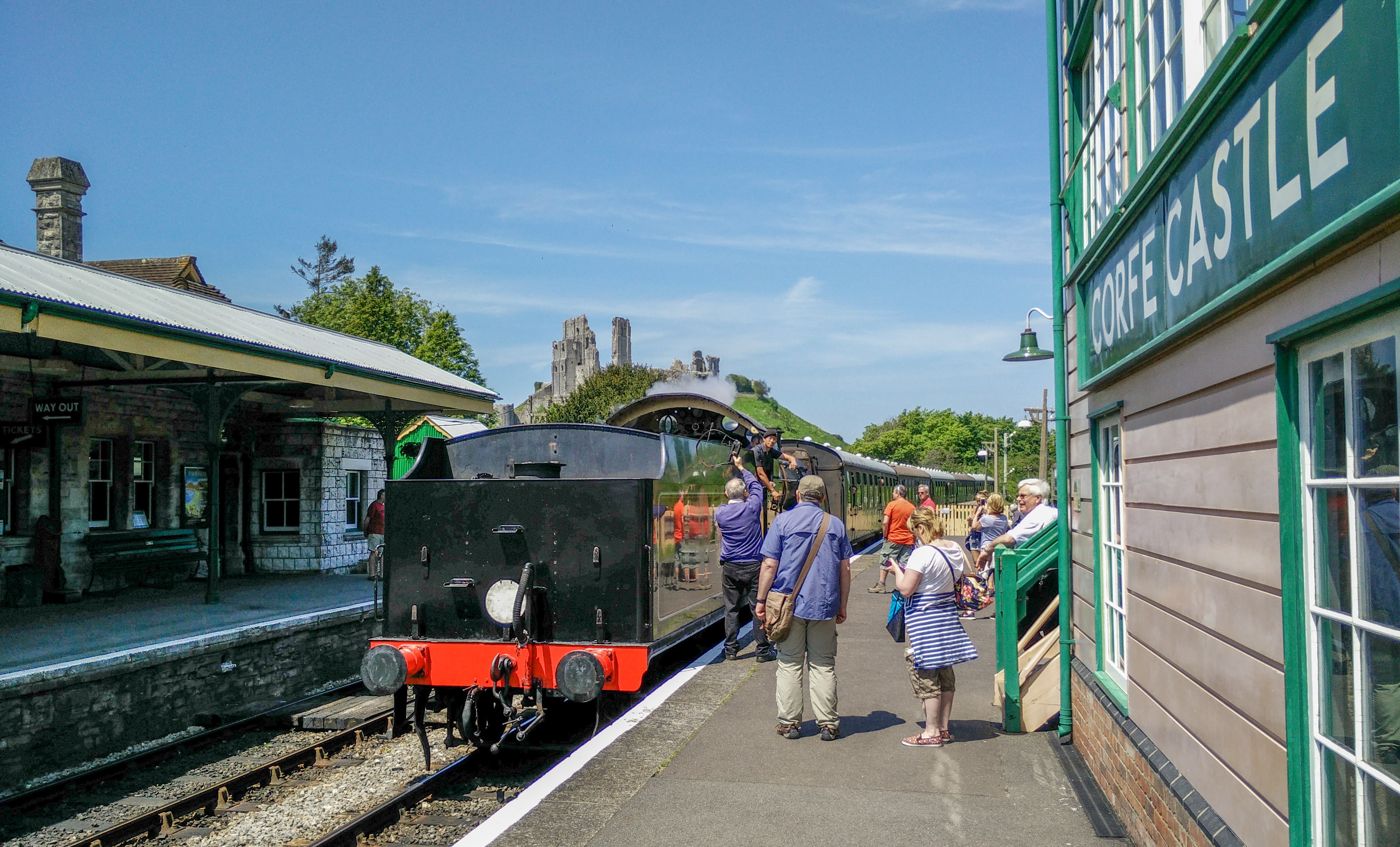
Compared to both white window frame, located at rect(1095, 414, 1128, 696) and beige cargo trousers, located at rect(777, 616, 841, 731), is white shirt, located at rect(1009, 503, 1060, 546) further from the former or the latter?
white window frame, located at rect(1095, 414, 1128, 696)

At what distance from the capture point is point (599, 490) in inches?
280

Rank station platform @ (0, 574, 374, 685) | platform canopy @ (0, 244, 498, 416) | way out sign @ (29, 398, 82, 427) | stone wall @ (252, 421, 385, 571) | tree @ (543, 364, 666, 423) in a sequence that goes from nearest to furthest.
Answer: platform canopy @ (0, 244, 498, 416) < station platform @ (0, 574, 374, 685) < way out sign @ (29, 398, 82, 427) < stone wall @ (252, 421, 385, 571) < tree @ (543, 364, 666, 423)

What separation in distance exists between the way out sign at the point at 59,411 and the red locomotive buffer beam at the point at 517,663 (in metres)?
8.03

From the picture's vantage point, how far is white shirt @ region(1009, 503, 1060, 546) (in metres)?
7.94

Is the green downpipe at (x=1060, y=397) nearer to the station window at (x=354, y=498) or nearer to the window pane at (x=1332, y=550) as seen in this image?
the window pane at (x=1332, y=550)

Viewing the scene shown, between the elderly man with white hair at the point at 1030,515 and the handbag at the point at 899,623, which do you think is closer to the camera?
the handbag at the point at 899,623

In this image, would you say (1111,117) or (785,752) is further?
(785,752)

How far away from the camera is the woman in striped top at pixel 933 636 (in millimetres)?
6219

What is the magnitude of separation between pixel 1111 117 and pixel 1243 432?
2.77 m

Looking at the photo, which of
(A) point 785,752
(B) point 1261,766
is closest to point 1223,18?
(B) point 1261,766

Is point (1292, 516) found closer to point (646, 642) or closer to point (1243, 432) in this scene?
point (1243, 432)

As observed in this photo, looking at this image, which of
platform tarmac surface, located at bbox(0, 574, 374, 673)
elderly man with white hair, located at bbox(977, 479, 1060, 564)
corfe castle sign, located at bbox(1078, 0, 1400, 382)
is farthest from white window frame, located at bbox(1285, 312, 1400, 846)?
platform tarmac surface, located at bbox(0, 574, 374, 673)

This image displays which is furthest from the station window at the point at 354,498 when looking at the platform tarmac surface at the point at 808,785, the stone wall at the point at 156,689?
the platform tarmac surface at the point at 808,785

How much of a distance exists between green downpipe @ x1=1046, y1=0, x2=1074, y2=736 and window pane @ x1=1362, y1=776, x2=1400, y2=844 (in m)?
4.02
